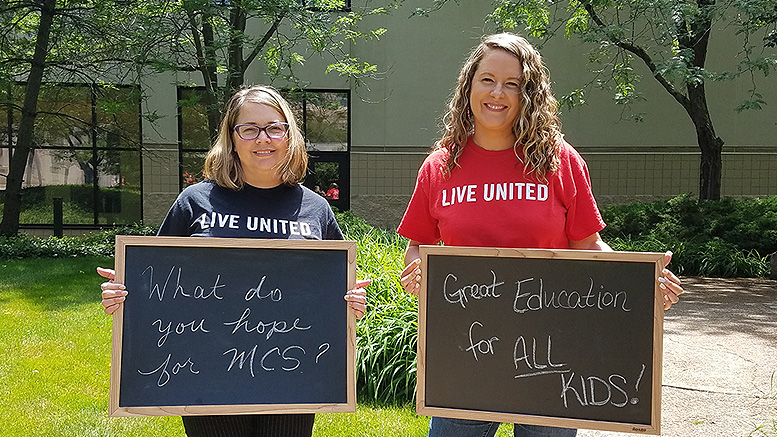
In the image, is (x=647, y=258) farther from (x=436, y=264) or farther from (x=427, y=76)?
(x=427, y=76)

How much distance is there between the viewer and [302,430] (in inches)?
103

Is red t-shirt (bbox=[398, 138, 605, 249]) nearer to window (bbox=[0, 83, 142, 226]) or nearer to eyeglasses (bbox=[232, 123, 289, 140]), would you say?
eyeglasses (bbox=[232, 123, 289, 140])

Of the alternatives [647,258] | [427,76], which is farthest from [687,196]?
[647,258]

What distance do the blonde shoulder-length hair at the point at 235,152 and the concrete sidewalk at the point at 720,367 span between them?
279 cm

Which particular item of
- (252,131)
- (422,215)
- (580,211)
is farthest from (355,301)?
(580,211)

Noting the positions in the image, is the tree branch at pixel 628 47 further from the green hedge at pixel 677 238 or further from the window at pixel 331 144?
the window at pixel 331 144

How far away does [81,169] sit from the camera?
16.3 metres

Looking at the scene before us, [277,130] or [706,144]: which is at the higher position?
[706,144]

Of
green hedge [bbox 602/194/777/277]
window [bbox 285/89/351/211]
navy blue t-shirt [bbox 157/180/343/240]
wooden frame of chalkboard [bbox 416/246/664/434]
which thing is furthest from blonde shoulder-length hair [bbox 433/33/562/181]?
window [bbox 285/89/351/211]

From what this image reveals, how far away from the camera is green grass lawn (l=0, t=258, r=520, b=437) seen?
14.5ft

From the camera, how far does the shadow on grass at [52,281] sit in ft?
27.5

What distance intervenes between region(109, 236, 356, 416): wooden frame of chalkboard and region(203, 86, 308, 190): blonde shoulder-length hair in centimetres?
35

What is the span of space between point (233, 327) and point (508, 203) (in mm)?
1122

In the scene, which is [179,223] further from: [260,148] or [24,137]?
[24,137]
